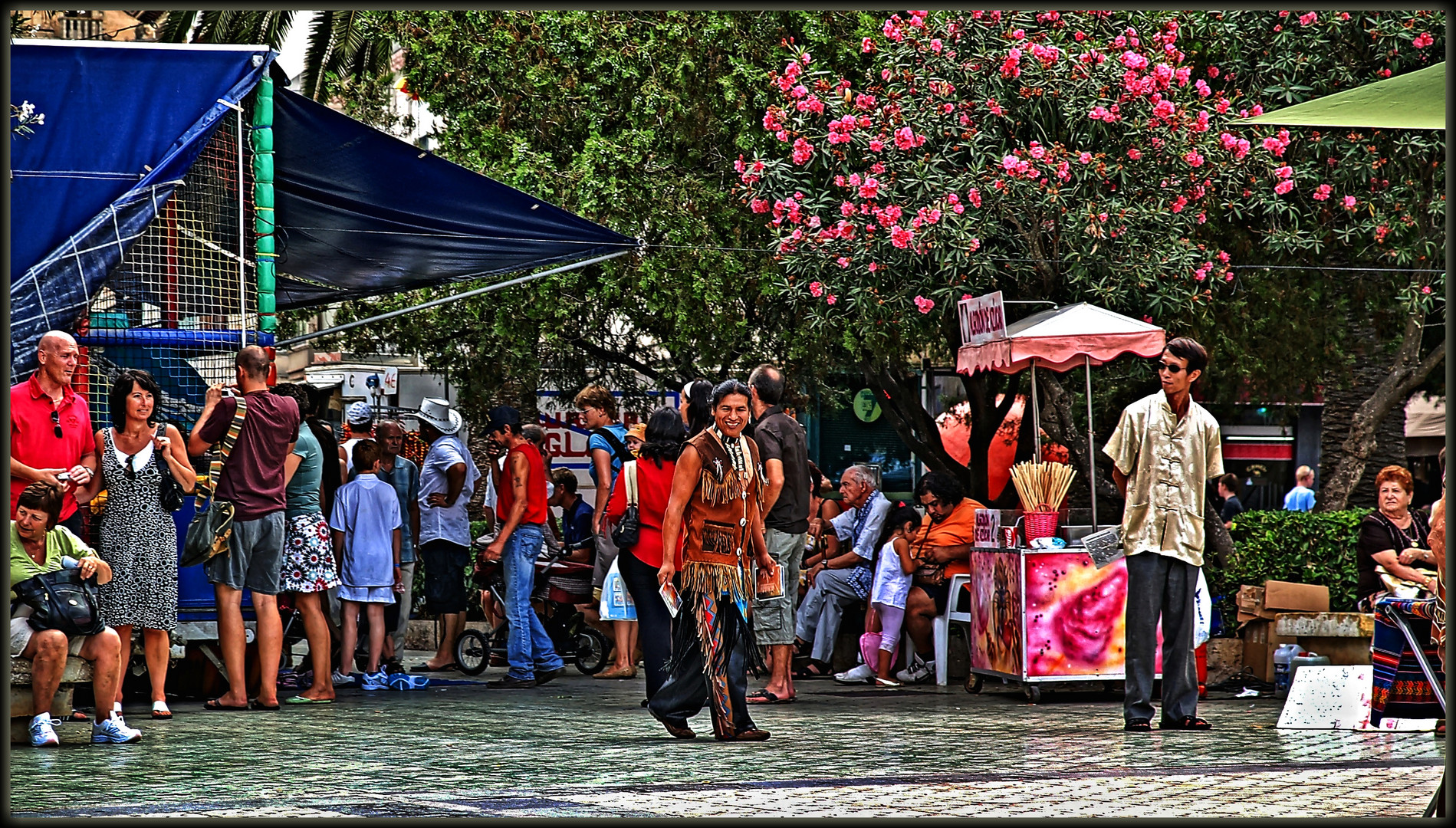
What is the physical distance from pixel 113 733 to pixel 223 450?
75.1 inches

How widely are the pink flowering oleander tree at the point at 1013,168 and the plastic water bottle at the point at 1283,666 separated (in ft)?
11.1

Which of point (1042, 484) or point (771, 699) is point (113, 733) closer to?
point (771, 699)

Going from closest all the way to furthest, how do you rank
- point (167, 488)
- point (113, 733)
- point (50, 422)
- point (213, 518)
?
point (113, 733)
point (50, 422)
point (167, 488)
point (213, 518)

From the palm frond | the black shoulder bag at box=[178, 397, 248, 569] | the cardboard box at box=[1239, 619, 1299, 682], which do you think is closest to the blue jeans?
the black shoulder bag at box=[178, 397, 248, 569]

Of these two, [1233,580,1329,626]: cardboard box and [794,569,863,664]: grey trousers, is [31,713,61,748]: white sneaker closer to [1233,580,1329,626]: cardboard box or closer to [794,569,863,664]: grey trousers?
[794,569,863,664]: grey trousers

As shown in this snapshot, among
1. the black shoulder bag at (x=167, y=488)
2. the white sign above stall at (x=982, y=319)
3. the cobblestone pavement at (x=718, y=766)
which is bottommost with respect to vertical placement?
the cobblestone pavement at (x=718, y=766)

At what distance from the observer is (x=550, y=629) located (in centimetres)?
1334

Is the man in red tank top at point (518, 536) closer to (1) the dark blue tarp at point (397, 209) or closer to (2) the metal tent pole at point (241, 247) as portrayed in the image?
(1) the dark blue tarp at point (397, 209)

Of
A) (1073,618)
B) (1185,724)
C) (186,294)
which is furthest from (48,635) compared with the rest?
(1073,618)

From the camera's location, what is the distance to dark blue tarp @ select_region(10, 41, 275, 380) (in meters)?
9.77

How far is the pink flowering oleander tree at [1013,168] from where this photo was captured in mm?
13234

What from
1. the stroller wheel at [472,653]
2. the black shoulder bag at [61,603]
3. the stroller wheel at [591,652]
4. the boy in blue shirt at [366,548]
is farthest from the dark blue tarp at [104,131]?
the stroller wheel at [591,652]

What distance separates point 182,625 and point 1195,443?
19.5 ft

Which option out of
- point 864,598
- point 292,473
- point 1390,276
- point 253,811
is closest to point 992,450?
point 864,598
